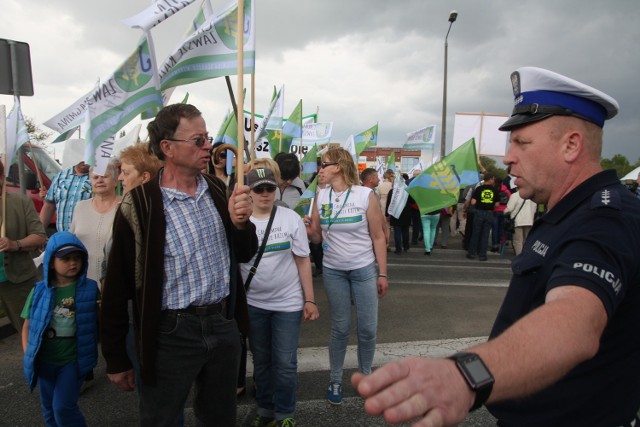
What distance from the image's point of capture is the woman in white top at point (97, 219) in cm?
341

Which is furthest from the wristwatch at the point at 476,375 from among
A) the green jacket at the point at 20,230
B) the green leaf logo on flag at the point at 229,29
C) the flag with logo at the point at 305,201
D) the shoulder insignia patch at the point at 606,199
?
the green jacket at the point at 20,230

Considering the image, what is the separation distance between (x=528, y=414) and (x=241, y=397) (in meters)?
2.70

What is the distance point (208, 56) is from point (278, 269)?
1514mm

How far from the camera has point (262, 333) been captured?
2996mm

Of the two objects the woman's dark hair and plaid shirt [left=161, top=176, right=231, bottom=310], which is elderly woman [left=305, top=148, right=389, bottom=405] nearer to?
plaid shirt [left=161, top=176, right=231, bottom=310]

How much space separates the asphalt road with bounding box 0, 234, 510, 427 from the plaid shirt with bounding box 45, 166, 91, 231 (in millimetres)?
1431

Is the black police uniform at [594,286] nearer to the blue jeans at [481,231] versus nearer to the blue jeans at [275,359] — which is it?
the blue jeans at [275,359]

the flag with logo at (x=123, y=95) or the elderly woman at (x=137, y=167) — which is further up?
the flag with logo at (x=123, y=95)

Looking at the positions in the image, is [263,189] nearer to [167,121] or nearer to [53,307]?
[167,121]

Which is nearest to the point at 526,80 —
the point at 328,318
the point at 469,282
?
the point at 328,318

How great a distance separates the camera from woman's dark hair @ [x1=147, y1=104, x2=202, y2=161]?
217 centimetres

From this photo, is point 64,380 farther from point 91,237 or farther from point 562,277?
point 562,277

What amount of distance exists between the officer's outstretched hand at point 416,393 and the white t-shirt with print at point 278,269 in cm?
223

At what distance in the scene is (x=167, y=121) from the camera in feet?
7.14
